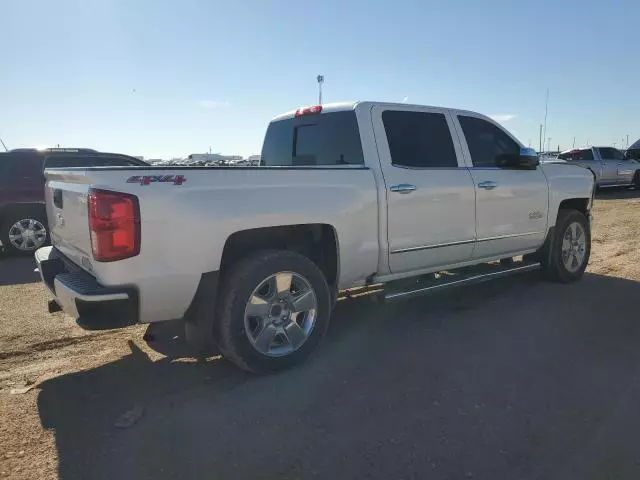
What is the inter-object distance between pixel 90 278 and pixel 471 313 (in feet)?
11.7

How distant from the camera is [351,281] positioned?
4398 mm

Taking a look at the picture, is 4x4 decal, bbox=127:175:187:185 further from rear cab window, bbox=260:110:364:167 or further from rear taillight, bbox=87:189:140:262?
rear cab window, bbox=260:110:364:167

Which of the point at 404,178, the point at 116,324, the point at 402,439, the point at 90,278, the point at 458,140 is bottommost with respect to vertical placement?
→ the point at 402,439

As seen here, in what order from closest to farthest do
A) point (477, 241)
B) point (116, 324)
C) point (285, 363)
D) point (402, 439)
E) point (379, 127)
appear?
point (402, 439)
point (116, 324)
point (285, 363)
point (379, 127)
point (477, 241)

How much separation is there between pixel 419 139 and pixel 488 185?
0.92m

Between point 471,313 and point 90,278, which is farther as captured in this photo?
point 471,313

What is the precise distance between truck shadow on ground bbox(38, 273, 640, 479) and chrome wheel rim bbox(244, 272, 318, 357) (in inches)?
9.1

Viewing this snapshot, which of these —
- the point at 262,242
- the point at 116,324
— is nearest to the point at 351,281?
the point at 262,242

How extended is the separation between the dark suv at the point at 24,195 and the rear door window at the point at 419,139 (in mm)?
5880

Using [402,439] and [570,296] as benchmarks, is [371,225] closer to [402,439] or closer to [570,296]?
[402,439]

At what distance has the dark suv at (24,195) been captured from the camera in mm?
8750

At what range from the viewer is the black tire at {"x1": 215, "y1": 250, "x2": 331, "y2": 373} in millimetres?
3635

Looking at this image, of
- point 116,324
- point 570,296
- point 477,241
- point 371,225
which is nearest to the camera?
point 116,324

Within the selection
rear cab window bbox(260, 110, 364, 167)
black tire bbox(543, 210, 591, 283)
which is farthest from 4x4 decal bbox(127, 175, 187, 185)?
black tire bbox(543, 210, 591, 283)
